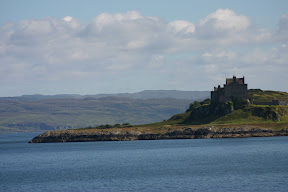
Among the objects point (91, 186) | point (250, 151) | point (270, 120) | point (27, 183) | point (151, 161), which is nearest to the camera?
point (91, 186)

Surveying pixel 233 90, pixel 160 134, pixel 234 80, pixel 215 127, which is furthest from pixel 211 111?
pixel 160 134

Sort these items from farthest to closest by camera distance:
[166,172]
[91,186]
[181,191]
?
1. [166,172]
2. [91,186]
3. [181,191]

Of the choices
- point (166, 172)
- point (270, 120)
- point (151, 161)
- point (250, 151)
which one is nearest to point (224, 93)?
point (270, 120)

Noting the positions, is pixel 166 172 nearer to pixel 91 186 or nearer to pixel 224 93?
pixel 91 186

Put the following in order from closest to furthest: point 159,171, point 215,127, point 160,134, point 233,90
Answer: point 159,171 < point 215,127 < point 160,134 < point 233,90

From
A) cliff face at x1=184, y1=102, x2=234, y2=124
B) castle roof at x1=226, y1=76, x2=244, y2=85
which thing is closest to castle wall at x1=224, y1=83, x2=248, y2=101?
castle roof at x1=226, y1=76, x2=244, y2=85

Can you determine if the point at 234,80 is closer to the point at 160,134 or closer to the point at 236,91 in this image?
the point at 236,91

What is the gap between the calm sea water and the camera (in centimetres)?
6856

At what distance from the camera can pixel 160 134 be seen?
174m

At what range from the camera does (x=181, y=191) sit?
207 ft

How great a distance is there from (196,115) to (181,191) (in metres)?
131

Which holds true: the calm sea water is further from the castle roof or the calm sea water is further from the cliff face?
the castle roof

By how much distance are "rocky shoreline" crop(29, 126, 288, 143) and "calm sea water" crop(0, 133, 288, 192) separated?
113 ft

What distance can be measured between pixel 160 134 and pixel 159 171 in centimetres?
8875
